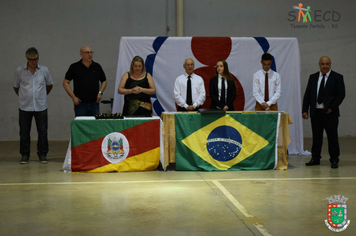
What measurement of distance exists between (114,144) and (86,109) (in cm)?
95

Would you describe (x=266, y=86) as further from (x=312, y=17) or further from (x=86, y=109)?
(x=312, y=17)

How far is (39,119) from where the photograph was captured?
19.7ft

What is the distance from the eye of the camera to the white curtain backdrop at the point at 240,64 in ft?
23.3

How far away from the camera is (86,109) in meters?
6.09

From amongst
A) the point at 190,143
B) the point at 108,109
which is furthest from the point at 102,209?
the point at 108,109

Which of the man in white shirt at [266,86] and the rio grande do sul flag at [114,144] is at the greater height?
the man in white shirt at [266,86]

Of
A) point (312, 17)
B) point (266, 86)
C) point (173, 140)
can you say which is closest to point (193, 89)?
point (173, 140)

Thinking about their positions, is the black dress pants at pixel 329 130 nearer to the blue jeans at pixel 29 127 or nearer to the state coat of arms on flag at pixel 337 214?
the state coat of arms on flag at pixel 337 214

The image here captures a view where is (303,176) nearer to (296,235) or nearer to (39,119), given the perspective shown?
(296,235)

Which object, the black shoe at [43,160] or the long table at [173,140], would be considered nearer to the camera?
the long table at [173,140]

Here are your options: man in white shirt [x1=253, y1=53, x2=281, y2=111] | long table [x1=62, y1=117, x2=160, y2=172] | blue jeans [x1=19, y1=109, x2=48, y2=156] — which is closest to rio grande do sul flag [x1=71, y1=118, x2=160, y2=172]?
long table [x1=62, y1=117, x2=160, y2=172]

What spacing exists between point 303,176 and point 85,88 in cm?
299

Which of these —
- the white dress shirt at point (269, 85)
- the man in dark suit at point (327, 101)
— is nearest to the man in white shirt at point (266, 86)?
the white dress shirt at point (269, 85)

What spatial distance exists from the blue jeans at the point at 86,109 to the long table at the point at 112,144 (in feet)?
2.39
